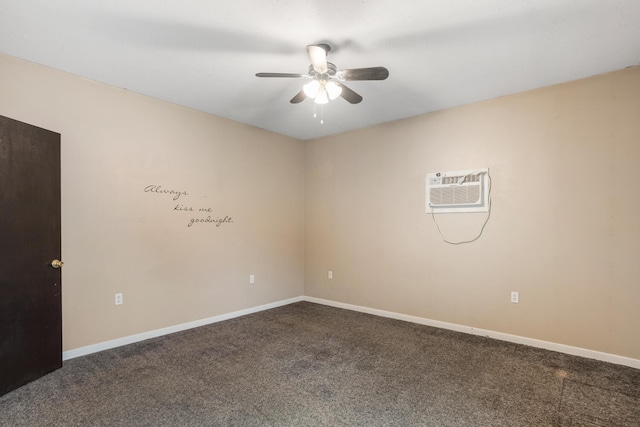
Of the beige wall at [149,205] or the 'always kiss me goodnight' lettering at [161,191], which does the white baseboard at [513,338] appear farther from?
the 'always kiss me goodnight' lettering at [161,191]

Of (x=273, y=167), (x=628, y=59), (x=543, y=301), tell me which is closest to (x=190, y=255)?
(x=273, y=167)

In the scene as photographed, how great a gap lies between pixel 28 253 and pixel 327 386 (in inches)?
95.9

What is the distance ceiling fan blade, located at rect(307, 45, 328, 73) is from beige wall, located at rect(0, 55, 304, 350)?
2062 millimetres

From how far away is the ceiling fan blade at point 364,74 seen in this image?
2.28 metres

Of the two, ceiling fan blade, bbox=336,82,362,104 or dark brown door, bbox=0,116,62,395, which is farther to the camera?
ceiling fan blade, bbox=336,82,362,104

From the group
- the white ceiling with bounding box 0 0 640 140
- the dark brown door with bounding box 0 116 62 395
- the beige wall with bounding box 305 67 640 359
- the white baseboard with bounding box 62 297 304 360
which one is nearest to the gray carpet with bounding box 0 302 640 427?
the white baseboard with bounding box 62 297 304 360

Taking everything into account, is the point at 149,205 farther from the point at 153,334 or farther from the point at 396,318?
the point at 396,318

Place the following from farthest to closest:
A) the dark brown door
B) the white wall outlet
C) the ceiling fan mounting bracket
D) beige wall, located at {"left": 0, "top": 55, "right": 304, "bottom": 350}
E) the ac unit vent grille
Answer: the ac unit vent grille < the white wall outlet < beige wall, located at {"left": 0, "top": 55, "right": 304, "bottom": 350} < the ceiling fan mounting bracket < the dark brown door

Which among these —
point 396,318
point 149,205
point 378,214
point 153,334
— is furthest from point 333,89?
point 153,334

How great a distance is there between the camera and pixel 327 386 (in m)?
2.39

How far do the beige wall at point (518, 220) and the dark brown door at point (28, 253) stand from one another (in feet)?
10.6

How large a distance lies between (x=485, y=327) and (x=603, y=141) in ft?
6.81

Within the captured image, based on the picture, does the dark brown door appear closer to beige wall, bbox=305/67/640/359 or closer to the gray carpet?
the gray carpet

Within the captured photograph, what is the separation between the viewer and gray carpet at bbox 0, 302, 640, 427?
2012 mm
